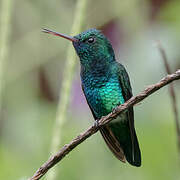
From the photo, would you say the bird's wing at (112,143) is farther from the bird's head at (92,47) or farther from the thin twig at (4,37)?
the thin twig at (4,37)

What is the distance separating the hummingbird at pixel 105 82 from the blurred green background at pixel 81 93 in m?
0.21

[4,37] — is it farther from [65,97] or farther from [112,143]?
[112,143]

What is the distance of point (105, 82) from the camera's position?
2984 millimetres

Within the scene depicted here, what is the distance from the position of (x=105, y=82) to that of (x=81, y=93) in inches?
28.1

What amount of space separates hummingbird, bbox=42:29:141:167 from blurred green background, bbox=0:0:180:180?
21 centimetres

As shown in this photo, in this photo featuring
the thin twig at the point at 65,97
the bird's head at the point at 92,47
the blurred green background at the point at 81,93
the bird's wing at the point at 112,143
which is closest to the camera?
the thin twig at the point at 65,97

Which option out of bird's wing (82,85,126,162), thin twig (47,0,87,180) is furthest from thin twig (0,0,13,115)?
bird's wing (82,85,126,162)

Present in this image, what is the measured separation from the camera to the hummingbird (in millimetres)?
2926

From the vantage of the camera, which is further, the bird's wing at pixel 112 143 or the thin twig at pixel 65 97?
the bird's wing at pixel 112 143

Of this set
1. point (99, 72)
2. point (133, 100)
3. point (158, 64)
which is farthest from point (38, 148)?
point (133, 100)

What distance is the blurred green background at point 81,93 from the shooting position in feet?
10.6

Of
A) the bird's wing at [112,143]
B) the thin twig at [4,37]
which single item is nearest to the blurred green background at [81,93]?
the bird's wing at [112,143]

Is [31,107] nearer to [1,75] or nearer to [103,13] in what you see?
[103,13]

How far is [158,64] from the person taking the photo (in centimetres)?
354
